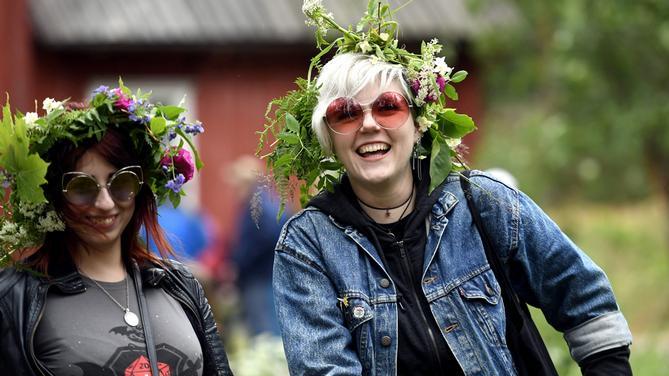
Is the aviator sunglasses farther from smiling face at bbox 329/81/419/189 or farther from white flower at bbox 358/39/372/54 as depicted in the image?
white flower at bbox 358/39/372/54

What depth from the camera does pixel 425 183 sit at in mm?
4398

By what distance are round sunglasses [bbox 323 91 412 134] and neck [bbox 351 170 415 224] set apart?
0.21 m

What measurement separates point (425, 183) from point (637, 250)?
13.5 metres

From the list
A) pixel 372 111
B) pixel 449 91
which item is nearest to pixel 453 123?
pixel 449 91

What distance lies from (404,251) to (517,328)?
475 mm

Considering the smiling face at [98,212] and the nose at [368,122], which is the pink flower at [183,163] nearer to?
the smiling face at [98,212]

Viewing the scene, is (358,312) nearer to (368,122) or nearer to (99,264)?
(368,122)

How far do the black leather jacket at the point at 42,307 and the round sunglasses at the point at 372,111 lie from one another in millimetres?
853

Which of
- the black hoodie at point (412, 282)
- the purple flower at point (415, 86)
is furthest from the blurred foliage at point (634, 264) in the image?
the purple flower at point (415, 86)

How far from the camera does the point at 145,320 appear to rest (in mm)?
4285

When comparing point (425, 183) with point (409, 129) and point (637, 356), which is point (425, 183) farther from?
point (637, 356)

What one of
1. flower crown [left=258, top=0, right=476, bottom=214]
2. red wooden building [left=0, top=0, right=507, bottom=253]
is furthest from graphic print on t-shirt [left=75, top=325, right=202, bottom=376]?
red wooden building [left=0, top=0, right=507, bottom=253]

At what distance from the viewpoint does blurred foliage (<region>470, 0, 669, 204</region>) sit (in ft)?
35.3

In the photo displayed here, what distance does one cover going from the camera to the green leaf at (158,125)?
4.45 m
